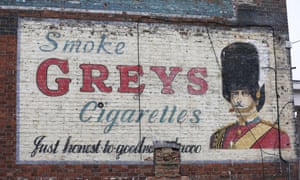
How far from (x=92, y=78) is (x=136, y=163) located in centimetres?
198

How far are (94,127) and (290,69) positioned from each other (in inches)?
188

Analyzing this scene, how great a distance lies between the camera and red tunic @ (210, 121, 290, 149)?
38.5 feet

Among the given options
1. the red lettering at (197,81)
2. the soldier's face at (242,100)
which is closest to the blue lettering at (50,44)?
the red lettering at (197,81)

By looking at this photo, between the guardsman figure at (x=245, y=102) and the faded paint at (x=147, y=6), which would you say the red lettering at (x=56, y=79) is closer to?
the faded paint at (x=147, y=6)

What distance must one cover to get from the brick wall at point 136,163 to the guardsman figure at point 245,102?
351mm

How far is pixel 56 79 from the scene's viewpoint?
11008 mm

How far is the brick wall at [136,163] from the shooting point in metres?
10.5

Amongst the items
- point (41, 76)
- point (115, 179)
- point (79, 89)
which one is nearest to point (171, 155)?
point (115, 179)

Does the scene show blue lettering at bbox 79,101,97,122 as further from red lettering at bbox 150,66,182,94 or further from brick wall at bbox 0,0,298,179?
red lettering at bbox 150,66,182,94

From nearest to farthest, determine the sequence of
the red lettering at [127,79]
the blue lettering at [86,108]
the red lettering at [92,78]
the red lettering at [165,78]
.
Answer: the blue lettering at [86,108] < the red lettering at [92,78] < the red lettering at [127,79] < the red lettering at [165,78]

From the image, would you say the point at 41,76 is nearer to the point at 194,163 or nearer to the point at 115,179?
the point at 115,179

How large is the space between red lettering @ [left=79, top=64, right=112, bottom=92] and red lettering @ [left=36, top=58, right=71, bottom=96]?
33cm

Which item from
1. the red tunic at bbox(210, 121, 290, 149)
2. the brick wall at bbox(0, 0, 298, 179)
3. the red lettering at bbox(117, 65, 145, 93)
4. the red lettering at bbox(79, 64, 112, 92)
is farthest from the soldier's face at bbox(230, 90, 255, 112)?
the red lettering at bbox(79, 64, 112, 92)

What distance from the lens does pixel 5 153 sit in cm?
1047
